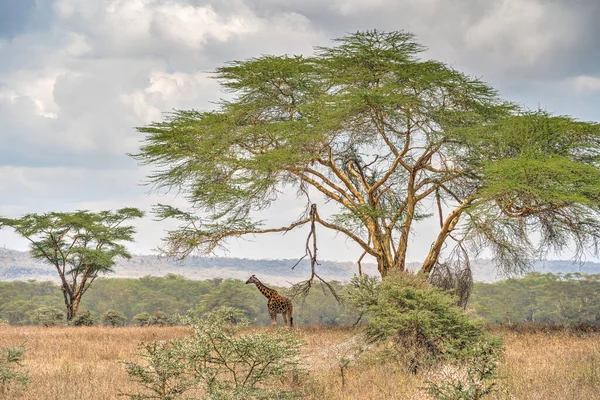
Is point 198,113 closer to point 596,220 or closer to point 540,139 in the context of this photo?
point 540,139

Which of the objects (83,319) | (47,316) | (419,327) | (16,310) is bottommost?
(16,310)

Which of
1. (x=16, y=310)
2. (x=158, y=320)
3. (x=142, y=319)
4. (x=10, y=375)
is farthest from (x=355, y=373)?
(x=16, y=310)

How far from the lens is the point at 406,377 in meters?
9.82

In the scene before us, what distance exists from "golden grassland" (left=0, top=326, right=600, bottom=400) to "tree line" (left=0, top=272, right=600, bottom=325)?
35.4m

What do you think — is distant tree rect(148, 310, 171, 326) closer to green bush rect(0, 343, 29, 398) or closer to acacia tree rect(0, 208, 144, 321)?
acacia tree rect(0, 208, 144, 321)

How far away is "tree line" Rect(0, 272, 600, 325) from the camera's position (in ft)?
180

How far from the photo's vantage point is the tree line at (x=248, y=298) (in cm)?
5483

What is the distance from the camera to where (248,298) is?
62.0 metres

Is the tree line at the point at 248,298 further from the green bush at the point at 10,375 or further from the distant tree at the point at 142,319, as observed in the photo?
the green bush at the point at 10,375

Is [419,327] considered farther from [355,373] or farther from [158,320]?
[158,320]

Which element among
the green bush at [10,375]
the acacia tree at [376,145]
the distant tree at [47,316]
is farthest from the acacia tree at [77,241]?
the green bush at [10,375]

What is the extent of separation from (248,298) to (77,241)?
29.5 m

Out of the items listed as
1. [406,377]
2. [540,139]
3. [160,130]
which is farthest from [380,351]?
[160,130]

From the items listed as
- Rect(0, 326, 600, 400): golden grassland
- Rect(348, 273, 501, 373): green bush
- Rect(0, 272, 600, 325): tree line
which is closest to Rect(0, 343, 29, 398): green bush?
Rect(0, 326, 600, 400): golden grassland
